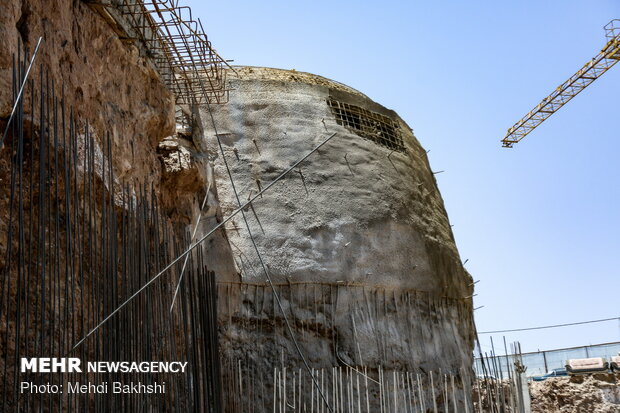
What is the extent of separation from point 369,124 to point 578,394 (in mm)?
7126

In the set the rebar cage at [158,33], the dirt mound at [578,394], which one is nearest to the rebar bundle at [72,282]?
the rebar cage at [158,33]

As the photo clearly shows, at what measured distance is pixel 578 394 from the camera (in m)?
15.4

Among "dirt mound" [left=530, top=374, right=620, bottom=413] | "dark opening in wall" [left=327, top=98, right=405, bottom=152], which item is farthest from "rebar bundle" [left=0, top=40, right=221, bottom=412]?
"dirt mound" [left=530, top=374, right=620, bottom=413]

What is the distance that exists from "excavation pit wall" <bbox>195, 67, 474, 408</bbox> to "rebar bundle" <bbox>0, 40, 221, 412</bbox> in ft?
12.8

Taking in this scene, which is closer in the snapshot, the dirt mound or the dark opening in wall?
the dark opening in wall

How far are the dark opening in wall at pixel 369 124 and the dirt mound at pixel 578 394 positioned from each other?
6.09m

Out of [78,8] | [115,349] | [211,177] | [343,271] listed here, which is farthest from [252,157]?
[115,349]

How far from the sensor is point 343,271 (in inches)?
490

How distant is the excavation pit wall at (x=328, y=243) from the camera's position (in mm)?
11828

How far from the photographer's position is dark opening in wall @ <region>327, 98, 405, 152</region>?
563 inches

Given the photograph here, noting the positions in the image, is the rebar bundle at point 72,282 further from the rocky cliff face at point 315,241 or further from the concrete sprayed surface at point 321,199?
the concrete sprayed surface at point 321,199

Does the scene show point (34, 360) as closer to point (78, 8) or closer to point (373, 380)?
point (78, 8)

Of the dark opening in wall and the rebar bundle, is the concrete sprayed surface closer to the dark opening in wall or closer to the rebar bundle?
the dark opening in wall

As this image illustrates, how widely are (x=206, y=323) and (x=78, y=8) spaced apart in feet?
11.1
